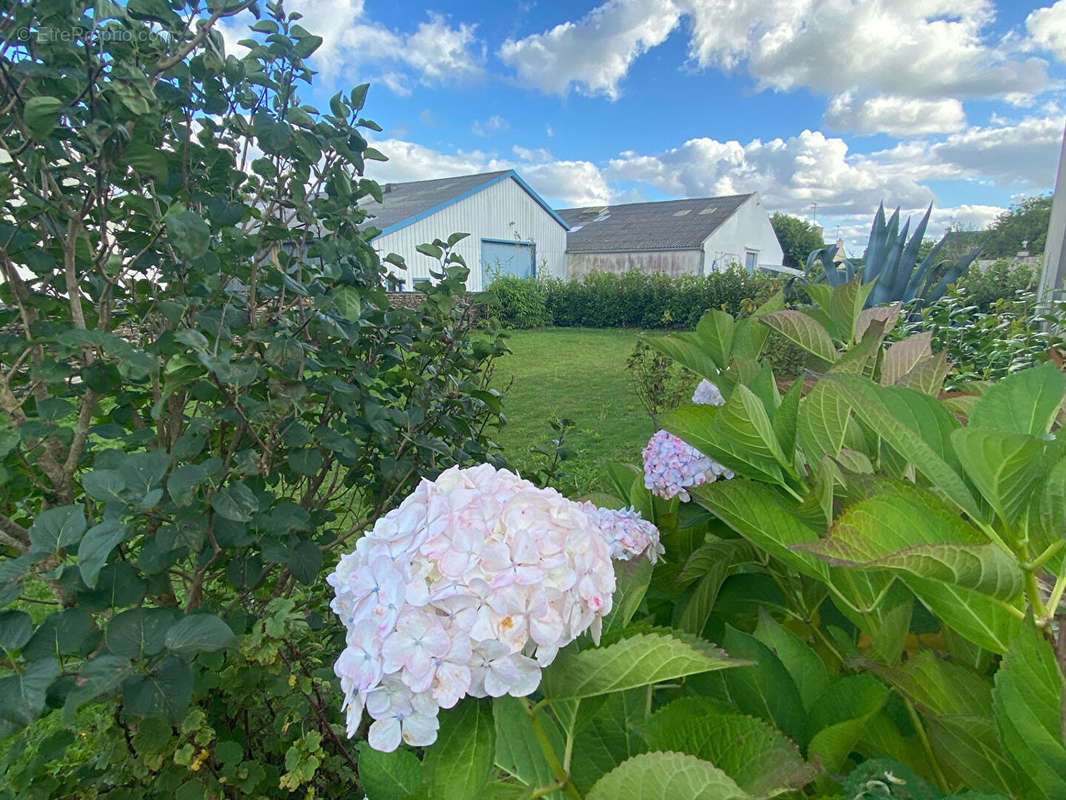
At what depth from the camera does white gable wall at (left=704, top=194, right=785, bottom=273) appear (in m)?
26.8

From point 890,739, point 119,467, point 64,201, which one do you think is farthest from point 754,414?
point 64,201

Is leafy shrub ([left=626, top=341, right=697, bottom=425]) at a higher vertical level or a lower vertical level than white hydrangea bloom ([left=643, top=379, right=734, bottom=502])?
lower

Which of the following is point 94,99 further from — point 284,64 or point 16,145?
point 284,64

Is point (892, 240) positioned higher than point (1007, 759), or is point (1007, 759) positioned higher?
point (892, 240)

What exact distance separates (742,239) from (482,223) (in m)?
13.9

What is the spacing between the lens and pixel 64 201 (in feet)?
4.35

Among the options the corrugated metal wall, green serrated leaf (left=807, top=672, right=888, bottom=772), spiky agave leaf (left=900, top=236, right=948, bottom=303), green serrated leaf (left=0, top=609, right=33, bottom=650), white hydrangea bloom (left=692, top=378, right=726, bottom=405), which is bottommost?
green serrated leaf (left=0, top=609, right=33, bottom=650)

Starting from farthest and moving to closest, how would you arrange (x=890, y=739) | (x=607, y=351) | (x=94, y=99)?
(x=607, y=351) → (x=94, y=99) → (x=890, y=739)

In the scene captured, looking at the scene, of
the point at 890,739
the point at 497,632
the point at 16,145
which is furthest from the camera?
the point at 16,145

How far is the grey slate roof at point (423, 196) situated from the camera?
20.8m

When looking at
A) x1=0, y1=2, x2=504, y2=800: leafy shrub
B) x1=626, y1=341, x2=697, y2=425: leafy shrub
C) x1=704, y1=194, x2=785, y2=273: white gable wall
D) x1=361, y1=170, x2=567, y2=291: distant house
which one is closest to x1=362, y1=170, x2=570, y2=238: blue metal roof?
x1=361, y1=170, x2=567, y2=291: distant house

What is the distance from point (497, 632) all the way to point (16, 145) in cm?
154

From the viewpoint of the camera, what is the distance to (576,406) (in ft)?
24.8

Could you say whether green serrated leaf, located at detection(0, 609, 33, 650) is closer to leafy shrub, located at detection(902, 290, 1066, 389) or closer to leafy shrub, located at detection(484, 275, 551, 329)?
leafy shrub, located at detection(902, 290, 1066, 389)
